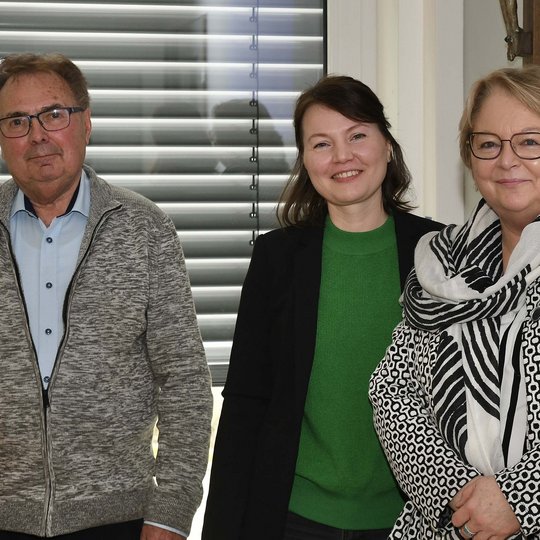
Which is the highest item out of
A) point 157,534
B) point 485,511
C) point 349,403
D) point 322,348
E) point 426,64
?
point 426,64

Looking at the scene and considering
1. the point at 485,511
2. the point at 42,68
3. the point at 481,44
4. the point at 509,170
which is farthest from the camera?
the point at 481,44

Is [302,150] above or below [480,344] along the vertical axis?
above

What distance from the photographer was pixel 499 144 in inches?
71.9

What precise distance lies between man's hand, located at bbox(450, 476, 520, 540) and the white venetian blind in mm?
1527

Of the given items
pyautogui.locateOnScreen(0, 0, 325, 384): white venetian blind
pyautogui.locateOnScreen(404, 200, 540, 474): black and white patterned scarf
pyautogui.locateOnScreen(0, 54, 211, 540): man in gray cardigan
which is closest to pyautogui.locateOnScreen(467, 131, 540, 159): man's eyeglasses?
pyautogui.locateOnScreen(404, 200, 540, 474): black and white patterned scarf

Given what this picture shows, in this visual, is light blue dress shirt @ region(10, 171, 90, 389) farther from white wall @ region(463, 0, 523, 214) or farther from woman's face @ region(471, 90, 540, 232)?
white wall @ region(463, 0, 523, 214)

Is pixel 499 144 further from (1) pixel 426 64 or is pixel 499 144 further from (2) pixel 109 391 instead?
(1) pixel 426 64

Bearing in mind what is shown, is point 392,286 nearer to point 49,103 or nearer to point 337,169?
point 337,169

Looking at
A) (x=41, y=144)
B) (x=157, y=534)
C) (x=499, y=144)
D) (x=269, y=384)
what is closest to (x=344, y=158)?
(x=499, y=144)

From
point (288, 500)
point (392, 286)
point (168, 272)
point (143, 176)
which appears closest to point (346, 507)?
point (288, 500)

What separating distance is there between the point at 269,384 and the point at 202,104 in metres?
1.27

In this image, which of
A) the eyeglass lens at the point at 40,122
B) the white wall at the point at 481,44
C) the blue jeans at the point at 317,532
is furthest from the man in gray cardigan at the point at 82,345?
the white wall at the point at 481,44

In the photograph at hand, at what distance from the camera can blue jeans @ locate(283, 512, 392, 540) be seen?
2.04 metres

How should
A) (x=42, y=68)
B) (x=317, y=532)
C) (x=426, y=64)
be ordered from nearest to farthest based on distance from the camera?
(x=317, y=532), (x=42, y=68), (x=426, y=64)
